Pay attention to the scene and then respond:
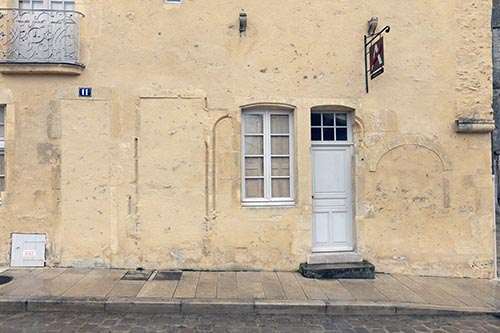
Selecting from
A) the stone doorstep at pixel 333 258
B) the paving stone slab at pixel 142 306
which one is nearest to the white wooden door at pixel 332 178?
the stone doorstep at pixel 333 258

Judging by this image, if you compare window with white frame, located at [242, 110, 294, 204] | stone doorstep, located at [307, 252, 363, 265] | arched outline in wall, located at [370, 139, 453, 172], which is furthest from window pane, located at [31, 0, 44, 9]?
arched outline in wall, located at [370, 139, 453, 172]

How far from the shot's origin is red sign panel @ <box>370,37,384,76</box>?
5.76 m

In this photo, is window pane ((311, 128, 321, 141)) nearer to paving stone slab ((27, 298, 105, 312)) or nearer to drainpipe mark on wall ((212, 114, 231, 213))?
drainpipe mark on wall ((212, 114, 231, 213))

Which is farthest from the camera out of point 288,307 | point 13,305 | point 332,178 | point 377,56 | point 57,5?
point 332,178

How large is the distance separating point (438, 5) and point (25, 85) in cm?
729

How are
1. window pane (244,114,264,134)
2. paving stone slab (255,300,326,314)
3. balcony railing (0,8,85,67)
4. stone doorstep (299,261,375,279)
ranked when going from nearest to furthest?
paving stone slab (255,300,326,314) < stone doorstep (299,261,375,279) < balcony railing (0,8,85,67) < window pane (244,114,264,134)

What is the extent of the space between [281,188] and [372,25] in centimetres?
324

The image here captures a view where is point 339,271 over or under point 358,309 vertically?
over

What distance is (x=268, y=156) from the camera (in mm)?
6441

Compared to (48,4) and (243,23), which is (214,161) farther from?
(48,4)

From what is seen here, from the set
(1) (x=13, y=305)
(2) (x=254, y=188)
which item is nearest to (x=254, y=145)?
(2) (x=254, y=188)

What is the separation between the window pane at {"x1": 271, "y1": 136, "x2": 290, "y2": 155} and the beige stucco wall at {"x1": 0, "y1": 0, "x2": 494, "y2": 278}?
0.32 meters

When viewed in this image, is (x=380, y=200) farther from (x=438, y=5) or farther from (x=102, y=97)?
(x=102, y=97)

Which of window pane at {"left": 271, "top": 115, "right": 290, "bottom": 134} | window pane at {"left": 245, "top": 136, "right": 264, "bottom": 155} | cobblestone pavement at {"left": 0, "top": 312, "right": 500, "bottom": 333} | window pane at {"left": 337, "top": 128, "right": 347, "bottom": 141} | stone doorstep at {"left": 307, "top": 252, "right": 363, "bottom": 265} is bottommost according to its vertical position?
cobblestone pavement at {"left": 0, "top": 312, "right": 500, "bottom": 333}
